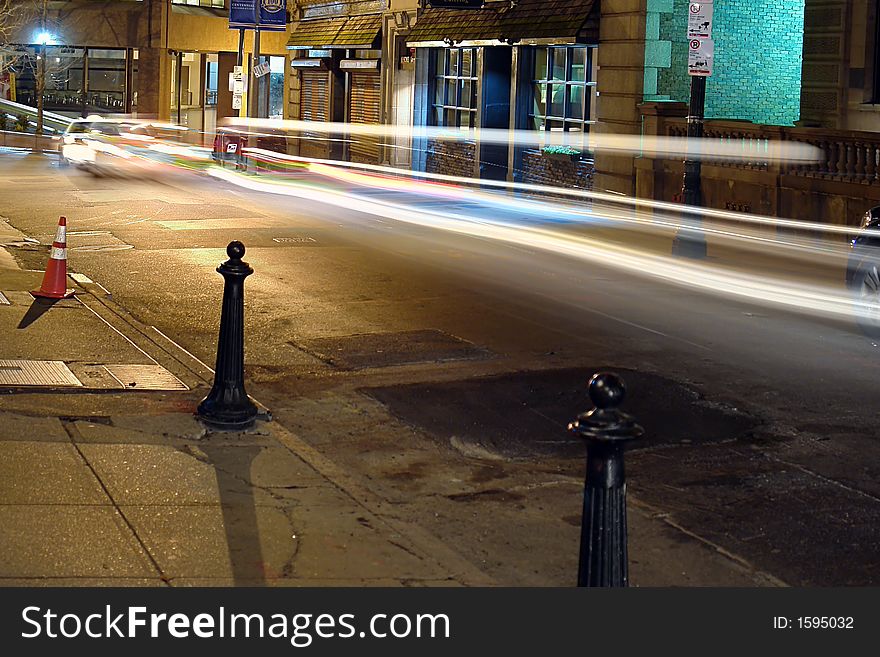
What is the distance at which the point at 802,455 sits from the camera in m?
8.62

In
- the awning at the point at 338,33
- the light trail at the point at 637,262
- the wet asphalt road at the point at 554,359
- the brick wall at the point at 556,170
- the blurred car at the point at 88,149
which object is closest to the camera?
the wet asphalt road at the point at 554,359

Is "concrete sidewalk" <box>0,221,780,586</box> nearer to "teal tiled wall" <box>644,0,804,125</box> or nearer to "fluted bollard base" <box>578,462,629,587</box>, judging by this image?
"fluted bollard base" <box>578,462,629,587</box>

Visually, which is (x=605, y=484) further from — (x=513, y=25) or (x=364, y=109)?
(x=364, y=109)

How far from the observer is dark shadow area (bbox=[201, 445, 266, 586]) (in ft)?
20.1

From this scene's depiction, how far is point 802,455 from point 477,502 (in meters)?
2.36

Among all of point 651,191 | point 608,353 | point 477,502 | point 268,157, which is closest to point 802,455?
point 477,502

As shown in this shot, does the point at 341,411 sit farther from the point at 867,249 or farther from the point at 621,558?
the point at 867,249

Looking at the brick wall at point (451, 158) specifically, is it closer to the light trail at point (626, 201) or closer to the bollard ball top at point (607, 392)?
the light trail at point (626, 201)

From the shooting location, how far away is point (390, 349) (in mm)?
11586

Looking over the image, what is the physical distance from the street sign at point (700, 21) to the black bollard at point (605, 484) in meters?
14.2

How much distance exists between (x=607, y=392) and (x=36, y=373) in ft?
20.7

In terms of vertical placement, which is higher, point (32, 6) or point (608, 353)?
point (32, 6)

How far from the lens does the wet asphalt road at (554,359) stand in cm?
775

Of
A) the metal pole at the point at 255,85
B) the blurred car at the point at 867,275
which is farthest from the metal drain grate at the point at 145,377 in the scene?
the metal pole at the point at 255,85
